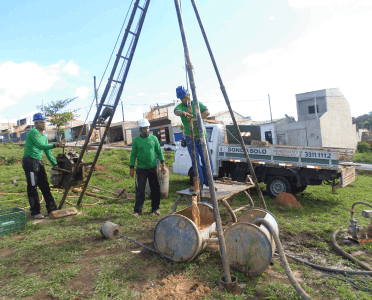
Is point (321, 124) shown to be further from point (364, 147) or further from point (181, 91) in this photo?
point (181, 91)

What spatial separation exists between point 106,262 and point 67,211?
111 inches

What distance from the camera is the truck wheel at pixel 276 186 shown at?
7.67m

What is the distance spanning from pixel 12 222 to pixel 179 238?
3.48 meters

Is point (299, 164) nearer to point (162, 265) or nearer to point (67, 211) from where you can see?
point (162, 265)

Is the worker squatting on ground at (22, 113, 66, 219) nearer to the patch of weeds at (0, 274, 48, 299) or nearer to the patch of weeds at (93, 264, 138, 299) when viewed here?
the patch of weeds at (0, 274, 48, 299)

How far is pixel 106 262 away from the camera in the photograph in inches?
134

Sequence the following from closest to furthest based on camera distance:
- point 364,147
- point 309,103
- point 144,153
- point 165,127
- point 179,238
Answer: point 179,238 < point 144,153 < point 364,147 < point 309,103 < point 165,127

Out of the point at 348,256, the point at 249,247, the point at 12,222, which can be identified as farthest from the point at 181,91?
the point at 12,222

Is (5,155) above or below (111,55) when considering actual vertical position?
below

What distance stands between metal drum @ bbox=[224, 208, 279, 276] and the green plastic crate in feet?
13.3

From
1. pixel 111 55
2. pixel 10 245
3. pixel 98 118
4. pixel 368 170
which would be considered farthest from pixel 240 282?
pixel 368 170

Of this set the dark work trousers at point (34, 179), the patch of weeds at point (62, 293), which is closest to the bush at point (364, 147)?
the dark work trousers at point (34, 179)

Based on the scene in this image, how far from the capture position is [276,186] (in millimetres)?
7840

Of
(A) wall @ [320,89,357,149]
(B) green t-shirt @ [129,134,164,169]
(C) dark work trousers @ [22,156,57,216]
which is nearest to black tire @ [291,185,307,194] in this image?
(B) green t-shirt @ [129,134,164,169]
